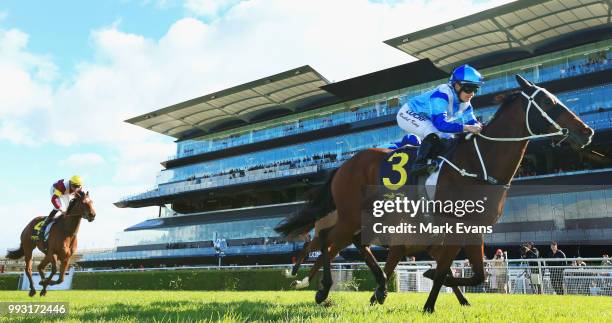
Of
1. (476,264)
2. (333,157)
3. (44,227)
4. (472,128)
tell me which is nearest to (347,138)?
(333,157)

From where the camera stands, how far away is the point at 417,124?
5418mm

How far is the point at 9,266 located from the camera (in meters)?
46.2

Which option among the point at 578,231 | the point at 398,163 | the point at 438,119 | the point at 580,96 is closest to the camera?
the point at 438,119

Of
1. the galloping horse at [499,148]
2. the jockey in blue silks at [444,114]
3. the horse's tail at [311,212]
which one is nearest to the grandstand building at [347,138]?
the horse's tail at [311,212]

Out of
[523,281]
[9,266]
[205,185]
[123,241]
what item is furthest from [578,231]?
[9,266]

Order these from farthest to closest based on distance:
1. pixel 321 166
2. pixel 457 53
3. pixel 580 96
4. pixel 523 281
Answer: pixel 321 166
pixel 457 53
pixel 580 96
pixel 523 281

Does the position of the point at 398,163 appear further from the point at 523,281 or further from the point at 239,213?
the point at 239,213

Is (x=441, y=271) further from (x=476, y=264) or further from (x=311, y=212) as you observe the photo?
(x=311, y=212)

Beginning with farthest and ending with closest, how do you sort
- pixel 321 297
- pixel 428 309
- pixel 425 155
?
1. pixel 321 297
2. pixel 425 155
3. pixel 428 309

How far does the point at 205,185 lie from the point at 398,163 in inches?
1877

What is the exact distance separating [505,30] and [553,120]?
3253cm

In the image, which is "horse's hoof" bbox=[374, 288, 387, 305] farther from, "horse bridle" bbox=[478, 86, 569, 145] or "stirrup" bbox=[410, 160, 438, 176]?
"horse bridle" bbox=[478, 86, 569, 145]

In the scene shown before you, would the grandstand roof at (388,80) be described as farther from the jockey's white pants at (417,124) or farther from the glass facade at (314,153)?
the jockey's white pants at (417,124)

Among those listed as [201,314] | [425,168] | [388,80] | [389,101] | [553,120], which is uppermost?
[388,80]
